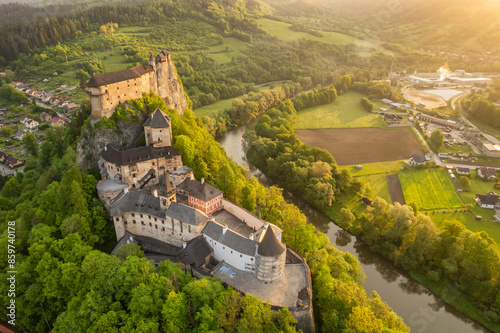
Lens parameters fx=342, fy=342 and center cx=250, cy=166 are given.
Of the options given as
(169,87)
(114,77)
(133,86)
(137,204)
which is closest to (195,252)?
(137,204)

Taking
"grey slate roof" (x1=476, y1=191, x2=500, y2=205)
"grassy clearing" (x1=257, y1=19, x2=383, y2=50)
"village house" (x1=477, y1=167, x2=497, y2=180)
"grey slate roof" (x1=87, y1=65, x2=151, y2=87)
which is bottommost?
"village house" (x1=477, y1=167, x2=497, y2=180)

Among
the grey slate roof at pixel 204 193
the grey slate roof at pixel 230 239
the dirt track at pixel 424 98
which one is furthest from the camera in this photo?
the dirt track at pixel 424 98

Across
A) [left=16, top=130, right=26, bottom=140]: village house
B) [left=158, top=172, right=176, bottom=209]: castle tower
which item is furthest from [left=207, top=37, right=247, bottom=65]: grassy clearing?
[left=158, top=172, right=176, bottom=209]: castle tower

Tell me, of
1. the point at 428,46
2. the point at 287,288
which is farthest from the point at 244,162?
the point at 428,46

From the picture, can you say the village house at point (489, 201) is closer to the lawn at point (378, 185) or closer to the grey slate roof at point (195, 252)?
the lawn at point (378, 185)

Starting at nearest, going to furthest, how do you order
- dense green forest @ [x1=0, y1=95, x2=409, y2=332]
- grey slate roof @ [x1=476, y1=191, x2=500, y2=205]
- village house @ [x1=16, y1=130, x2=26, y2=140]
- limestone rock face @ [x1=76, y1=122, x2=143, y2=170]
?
dense green forest @ [x1=0, y1=95, x2=409, y2=332]
limestone rock face @ [x1=76, y1=122, x2=143, y2=170]
grey slate roof @ [x1=476, y1=191, x2=500, y2=205]
village house @ [x1=16, y1=130, x2=26, y2=140]

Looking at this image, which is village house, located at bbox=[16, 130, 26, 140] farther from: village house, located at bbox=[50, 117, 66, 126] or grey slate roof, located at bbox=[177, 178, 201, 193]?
grey slate roof, located at bbox=[177, 178, 201, 193]

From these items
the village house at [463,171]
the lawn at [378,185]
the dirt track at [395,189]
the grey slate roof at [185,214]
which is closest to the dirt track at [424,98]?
the village house at [463,171]
